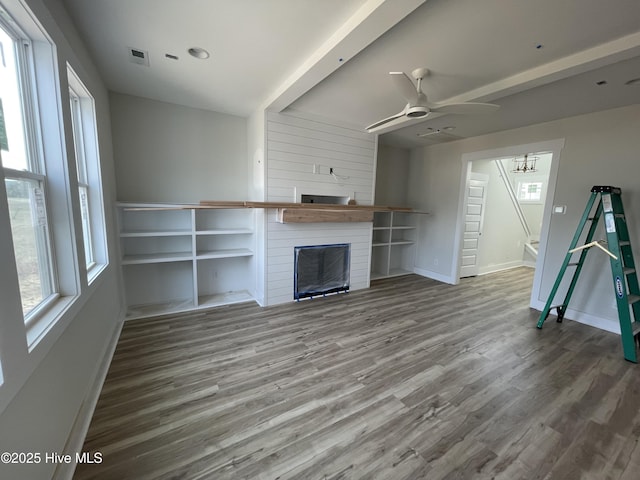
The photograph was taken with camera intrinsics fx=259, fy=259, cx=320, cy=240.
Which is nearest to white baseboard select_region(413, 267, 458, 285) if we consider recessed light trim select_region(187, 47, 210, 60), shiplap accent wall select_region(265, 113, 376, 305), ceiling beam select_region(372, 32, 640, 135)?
shiplap accent wall select_region(265, 113, 376, 305)

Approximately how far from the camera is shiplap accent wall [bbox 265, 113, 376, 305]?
3.64 meters

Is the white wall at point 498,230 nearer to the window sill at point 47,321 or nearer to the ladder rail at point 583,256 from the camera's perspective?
the ladder rail at point 583,256

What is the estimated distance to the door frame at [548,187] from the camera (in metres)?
3.75

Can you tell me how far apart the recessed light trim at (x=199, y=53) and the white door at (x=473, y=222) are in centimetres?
473

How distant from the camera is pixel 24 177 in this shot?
1.35 meters

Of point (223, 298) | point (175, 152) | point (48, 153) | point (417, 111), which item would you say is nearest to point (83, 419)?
point (48, 153)

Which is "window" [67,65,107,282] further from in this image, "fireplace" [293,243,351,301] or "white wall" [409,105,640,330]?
"white wall" [409,105,640,330]

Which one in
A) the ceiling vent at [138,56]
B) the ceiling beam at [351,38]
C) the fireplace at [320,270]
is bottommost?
the fireplace at [320,270]

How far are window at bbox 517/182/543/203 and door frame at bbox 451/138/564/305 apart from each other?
3.36 m

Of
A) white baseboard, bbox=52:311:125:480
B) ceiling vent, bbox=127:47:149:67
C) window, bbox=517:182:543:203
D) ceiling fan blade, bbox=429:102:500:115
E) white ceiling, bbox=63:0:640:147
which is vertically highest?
ceiling vent, bbox=127:47:149:67

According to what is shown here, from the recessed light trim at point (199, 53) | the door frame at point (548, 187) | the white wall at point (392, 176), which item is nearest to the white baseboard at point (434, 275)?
the door frame at point (548, 187)

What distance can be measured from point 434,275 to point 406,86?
4.26 m

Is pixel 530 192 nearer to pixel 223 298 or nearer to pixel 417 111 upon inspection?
pixel 417 111

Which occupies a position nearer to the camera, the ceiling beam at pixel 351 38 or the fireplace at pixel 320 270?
the ceiling beam at pixel 351 38
